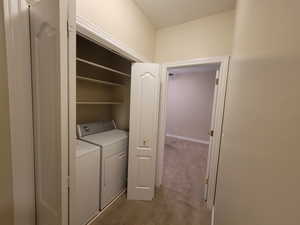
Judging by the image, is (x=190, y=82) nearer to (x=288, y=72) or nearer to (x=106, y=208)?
(x=106, y=208)

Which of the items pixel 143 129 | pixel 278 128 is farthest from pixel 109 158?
pixel 278 128

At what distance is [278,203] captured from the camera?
0.21 m

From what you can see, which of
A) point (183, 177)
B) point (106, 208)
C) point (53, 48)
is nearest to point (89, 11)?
point (53, 48)

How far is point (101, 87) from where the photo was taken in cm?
221

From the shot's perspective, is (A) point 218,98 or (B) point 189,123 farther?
(B) point 189,123

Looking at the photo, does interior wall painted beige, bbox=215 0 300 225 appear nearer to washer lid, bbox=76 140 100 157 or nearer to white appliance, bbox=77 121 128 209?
washer lid, bbox=76 140 100 157

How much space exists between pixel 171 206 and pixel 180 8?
2575 mm

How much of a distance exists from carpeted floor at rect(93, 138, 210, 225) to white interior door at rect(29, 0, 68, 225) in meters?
1.06

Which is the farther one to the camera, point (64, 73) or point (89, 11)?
point (89, 11)

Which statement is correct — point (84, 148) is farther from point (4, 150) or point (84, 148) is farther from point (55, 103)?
point (55, 103)

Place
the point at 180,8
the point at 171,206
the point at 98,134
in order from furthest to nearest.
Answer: the point at 98,134
the point at 171,206
the point at 180,8

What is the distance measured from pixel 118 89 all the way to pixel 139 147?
1.13 metres

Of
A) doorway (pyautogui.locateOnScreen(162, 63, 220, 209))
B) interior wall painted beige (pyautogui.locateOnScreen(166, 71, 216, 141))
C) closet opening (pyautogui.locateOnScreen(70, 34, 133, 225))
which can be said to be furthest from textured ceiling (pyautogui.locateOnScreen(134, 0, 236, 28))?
interior wall painted beige (pyautogui.locateOnScreen(166, 71, 216, 141))

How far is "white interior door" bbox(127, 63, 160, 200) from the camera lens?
1750 mm
